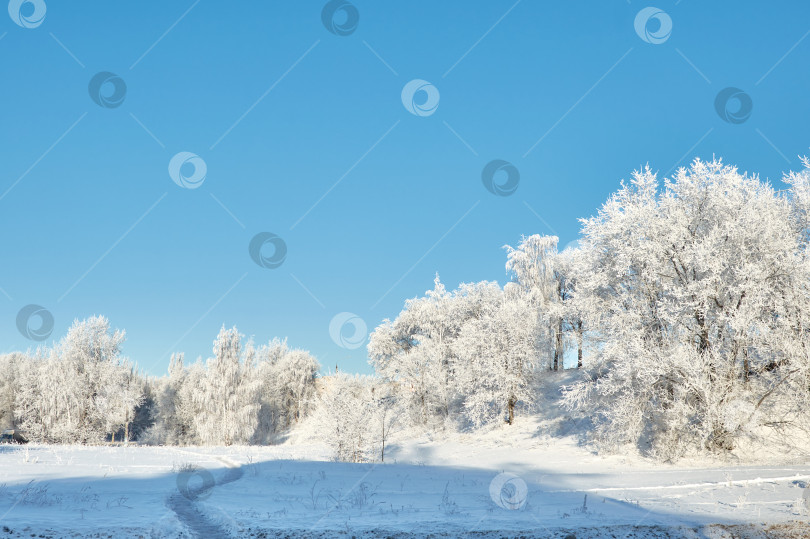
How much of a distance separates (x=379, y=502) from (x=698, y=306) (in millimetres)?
17866

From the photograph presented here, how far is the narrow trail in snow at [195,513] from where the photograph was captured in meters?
11.0

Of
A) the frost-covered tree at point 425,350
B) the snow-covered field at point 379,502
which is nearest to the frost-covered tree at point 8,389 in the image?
the frost-covered tree at point 425,350

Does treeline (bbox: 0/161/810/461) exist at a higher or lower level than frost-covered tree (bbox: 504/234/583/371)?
lower

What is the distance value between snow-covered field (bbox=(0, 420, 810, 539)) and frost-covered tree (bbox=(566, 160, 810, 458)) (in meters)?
3.00

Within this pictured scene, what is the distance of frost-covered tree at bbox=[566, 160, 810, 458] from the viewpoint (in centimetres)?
2270

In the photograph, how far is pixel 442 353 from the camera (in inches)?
2137

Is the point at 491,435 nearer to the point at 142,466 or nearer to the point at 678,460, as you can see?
the point at 678,460

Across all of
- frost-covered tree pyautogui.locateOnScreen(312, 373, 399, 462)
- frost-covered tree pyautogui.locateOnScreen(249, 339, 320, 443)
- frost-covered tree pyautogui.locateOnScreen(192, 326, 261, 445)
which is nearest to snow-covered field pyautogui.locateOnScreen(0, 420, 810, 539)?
frost-covered tree pyautogui.locateOnScreen(312, 373, 399, 462)

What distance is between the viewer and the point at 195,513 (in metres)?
13.0

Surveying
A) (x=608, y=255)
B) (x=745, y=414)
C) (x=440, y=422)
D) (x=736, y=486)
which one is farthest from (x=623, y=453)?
(x=440, y=422)

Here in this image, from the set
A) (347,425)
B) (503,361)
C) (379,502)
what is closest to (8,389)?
(347,425)

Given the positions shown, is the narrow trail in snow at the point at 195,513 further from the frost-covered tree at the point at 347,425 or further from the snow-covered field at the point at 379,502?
the frost-covered tree at the point at 347,425

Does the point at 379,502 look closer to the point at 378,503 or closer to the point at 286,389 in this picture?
the point at 378,503

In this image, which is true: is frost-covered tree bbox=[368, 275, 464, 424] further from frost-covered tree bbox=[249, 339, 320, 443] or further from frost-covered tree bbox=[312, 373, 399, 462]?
frost-covered tree bbox=[312, 373, 399, 462]
